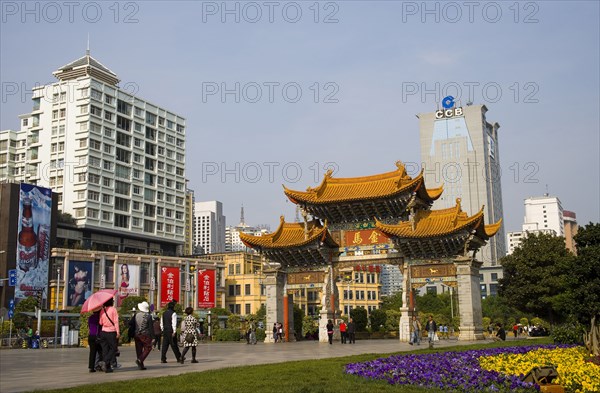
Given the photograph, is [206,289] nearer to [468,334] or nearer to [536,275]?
[536,275]

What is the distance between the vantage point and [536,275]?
4528 centimetres

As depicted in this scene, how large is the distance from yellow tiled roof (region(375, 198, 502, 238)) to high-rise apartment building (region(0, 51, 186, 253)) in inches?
2136

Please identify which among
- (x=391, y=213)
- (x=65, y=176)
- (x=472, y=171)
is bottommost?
(x=391, y=213)

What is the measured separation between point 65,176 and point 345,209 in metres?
54.4

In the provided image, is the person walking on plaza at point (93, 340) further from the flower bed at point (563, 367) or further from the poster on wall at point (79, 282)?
the poster on wall at point (79, 282)

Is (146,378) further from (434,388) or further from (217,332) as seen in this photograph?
(217,332)

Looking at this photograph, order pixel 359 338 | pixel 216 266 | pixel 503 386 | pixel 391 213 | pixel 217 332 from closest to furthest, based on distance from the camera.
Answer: pixel 503 386 → pixel 391 213 → pixel 359 338 → pixel 217 332 → pixel 216 266

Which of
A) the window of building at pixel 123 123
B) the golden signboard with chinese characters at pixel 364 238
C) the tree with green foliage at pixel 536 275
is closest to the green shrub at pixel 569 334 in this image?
the golden signboard with chinese characters at pixel 364 238

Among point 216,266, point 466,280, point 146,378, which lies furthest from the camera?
point 216,266

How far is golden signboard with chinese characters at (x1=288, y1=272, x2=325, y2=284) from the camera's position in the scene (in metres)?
40.2

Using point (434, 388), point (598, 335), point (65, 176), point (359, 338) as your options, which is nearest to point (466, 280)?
point (359, 338)

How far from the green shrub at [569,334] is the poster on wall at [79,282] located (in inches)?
2338

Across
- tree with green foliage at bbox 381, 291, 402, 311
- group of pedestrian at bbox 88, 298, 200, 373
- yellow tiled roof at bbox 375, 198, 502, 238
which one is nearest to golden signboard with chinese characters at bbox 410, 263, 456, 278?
yellow tiled roof at bbox 375, 198, 502, 238

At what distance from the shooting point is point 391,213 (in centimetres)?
3934
